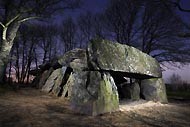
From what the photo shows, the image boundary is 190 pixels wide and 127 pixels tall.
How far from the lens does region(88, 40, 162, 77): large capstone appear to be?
820 centimetres

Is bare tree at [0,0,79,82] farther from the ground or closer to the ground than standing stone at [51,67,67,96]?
farther from the ground

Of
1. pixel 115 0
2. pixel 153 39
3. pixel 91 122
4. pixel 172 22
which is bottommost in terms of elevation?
pixel 91 122

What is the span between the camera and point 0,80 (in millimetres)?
13242

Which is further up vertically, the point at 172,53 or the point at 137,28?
the point at 137,28

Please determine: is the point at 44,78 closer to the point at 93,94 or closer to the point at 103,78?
the point at 103,78

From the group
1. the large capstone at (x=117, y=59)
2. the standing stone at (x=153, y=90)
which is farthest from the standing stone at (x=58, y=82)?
the large capstone at (x=117, y=59)

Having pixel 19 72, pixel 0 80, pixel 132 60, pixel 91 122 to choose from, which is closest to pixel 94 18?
pixel 19 72

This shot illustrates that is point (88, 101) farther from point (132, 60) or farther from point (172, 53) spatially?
point (172, 53)

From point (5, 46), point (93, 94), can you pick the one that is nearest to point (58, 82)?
point (5, 46)

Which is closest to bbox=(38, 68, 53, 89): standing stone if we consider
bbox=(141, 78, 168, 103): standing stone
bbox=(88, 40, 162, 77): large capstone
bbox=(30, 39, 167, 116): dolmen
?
bbox=(30, 39, 167, 116): dolmen

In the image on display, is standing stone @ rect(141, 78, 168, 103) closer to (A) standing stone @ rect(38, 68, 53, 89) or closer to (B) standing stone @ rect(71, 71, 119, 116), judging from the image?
(B) standing stone @ rect(71, 71, 119, 116)

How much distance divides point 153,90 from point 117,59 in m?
3.13

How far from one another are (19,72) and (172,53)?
1419 cm

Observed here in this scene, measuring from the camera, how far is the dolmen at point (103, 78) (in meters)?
7.59
